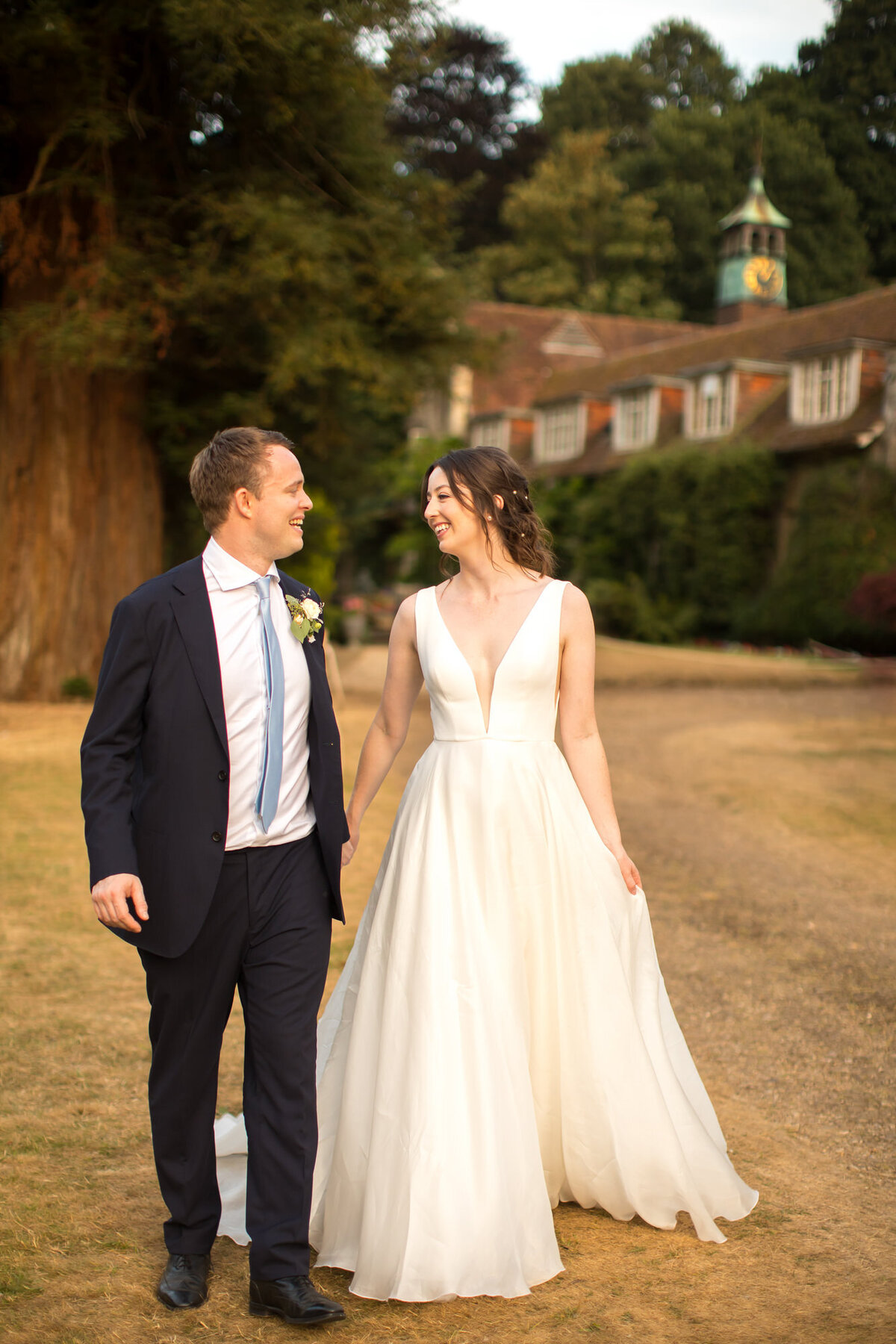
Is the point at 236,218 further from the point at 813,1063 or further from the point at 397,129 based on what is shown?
the point at 397,129

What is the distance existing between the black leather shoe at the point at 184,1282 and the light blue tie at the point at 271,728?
106 centimetres

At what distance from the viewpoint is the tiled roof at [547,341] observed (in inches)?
1478

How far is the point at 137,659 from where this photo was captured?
9.46ft

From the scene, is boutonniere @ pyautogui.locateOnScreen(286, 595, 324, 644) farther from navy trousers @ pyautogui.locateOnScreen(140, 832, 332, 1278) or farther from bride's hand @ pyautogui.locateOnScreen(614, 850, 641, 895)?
bride's hand @ pyautogui.locateOnScreen(614, 850, 641, 895)

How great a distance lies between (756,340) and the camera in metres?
30.8

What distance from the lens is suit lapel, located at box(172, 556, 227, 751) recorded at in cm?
290

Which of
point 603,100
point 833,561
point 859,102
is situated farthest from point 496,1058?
point 603,100

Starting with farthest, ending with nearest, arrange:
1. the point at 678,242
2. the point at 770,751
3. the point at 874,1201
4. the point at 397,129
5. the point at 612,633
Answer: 1. the point at 678,242
2. the point at 397,129
3. the point at 612,633
4. the point at 770,751
5. the point at 874,1201

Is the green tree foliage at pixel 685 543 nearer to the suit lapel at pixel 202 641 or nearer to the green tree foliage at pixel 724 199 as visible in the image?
the green tree foliage at pixel 724 199

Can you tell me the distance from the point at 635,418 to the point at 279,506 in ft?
97.6

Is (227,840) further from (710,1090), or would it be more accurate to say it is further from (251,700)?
(710,1090)

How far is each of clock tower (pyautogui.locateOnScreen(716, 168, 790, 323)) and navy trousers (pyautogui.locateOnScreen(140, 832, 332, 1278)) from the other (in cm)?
4105

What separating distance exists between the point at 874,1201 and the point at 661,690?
16.0 meters

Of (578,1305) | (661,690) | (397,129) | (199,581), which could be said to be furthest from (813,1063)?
(397,129)
